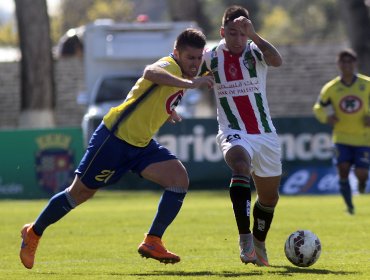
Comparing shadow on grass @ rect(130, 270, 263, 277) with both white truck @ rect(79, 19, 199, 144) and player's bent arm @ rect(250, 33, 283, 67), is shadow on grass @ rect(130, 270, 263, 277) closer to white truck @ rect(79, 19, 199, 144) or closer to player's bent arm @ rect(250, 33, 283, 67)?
player's bent arm @ rect(250, 33, 283, 67)

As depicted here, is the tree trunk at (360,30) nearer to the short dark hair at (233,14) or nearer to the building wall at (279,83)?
the building wall at (279,83)

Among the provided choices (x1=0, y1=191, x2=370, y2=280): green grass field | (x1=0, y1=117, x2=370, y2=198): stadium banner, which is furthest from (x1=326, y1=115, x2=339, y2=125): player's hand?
(x1=0, y1=117, x2=370, y2=198): stadium banner

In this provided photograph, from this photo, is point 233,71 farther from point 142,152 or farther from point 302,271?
point 302,271

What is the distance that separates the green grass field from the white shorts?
2.83 feet

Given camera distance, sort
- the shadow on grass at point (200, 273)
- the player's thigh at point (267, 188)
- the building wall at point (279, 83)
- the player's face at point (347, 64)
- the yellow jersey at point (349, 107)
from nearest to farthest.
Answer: the shadow on grass at point (200, 273)
the player's thigh at point (267, 188)
the player's face at point (347, 64)
the yellow jersey at point (349, 107)
the building wall at point (279, 83)

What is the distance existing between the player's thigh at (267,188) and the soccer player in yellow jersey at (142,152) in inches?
29.9

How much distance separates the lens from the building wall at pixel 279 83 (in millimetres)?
36688

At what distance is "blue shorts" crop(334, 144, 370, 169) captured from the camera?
17.6 metres

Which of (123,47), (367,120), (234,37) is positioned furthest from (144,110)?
(123,47)

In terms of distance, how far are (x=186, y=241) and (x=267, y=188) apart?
2880mm

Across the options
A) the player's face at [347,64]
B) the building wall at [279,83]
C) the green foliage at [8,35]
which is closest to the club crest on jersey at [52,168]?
the player's face at [347,64]

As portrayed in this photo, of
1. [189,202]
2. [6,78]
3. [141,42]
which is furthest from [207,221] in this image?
[6,78]

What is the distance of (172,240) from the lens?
45.0ft

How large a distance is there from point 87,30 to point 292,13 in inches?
2024
